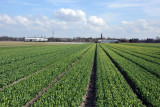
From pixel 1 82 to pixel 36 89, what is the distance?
3.63m

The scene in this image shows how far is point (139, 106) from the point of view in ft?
23.5

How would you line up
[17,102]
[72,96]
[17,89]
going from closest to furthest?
1. [17,102]
2. [72,96]
3. [17,89]

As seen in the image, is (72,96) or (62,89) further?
(62,89)

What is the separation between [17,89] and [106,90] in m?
5.71

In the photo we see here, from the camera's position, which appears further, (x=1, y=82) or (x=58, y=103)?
(x=1, y=82)

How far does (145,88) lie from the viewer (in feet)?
32.1

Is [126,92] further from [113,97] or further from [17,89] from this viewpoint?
[17,89]

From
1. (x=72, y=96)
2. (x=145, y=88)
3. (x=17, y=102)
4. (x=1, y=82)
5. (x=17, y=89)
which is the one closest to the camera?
(x=17, y=102)

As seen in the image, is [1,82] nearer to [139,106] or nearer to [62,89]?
[62,89]

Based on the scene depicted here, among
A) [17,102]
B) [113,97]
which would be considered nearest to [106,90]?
[113,97]

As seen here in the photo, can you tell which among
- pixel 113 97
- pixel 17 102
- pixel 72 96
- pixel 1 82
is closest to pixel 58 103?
pixel 72 96

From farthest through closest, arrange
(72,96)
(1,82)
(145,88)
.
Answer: (1,82) < (145,88) < (72,96)

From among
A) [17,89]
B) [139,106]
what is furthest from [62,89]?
[139,106]

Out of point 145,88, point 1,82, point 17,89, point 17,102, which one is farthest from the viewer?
point 1,82
